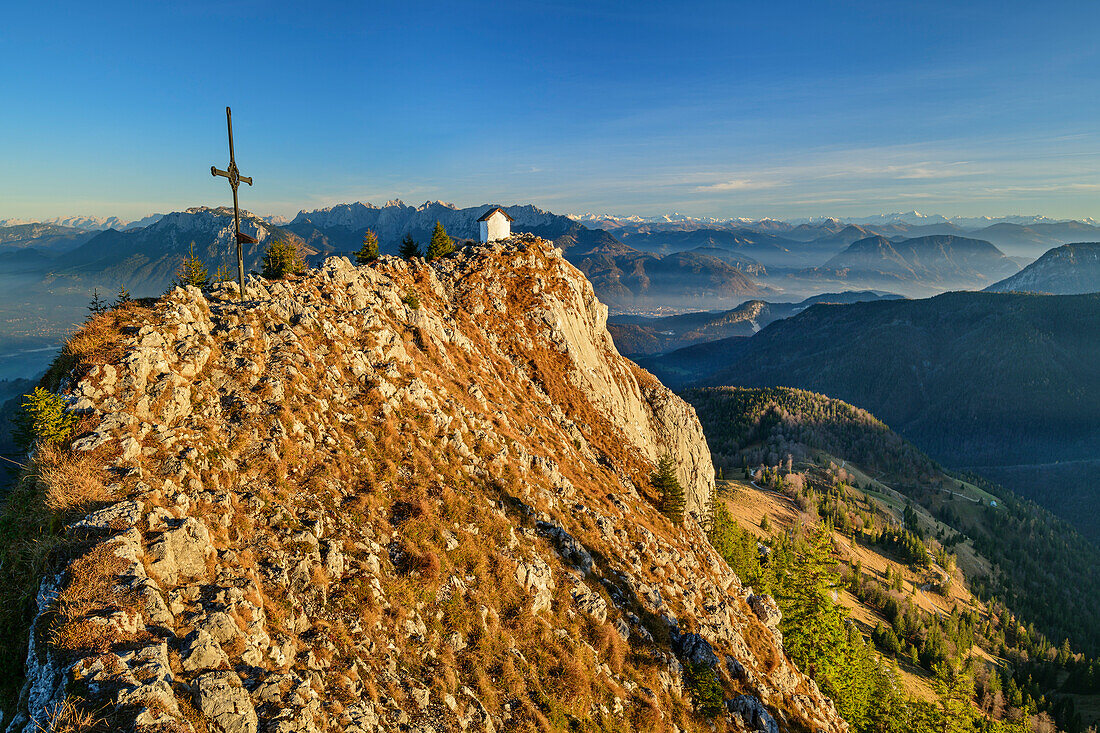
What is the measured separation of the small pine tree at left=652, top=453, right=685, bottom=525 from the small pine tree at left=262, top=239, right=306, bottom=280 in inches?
1517

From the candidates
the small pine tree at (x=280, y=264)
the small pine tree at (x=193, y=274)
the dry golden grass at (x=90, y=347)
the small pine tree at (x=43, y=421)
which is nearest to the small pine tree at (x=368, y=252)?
the small pine tree at (x=280, y=264)

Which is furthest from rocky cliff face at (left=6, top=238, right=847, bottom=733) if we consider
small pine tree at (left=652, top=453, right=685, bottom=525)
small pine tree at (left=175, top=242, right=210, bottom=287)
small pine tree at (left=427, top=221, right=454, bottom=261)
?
small pine tree at (left=427, top=221, right=454, bottom=261)

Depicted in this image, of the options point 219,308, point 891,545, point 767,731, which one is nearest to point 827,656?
point 767,731

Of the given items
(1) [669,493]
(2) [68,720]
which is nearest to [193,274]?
(2) [68,720]

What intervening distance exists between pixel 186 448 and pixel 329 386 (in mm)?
8190

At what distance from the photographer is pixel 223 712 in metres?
12.5

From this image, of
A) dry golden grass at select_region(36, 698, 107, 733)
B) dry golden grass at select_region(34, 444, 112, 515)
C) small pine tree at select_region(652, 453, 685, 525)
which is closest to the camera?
dry golden grass at select_region(36, 698, 107, 733)

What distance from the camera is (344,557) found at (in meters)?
19.3

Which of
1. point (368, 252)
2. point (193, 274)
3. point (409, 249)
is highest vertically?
point (409, 249)

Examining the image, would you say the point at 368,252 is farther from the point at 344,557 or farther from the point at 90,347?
the point at 344,557

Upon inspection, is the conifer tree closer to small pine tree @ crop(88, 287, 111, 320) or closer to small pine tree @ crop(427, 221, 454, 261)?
small pine tree @ crop(427, 221, 454, 261)

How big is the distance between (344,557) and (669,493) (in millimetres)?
35794

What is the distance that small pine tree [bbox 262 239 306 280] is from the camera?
36812 millimetres

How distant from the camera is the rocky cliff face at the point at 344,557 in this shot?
13266mm
